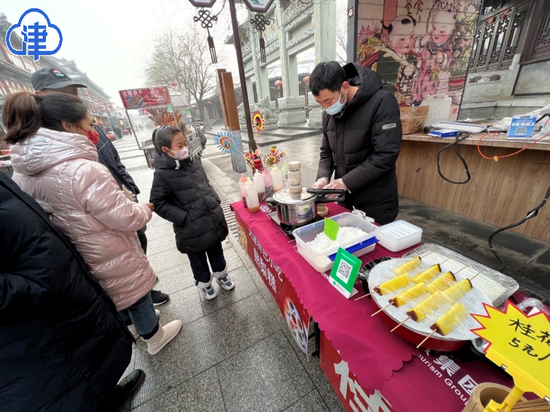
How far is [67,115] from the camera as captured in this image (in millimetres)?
1244

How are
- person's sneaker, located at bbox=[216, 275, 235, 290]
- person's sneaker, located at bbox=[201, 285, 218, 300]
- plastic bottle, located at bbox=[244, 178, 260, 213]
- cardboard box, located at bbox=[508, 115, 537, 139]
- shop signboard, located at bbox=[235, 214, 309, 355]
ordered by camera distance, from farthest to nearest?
person's sneaker, located at bbox=[216, 275, 235, 290], person's sneaker, located at bbox=[201, 285, 218, 300], cardboard box, located at bbox=[508, 115, 537, 139], plastic bottle, located at bbox=[244, 178, 260, 213], shop signboard, located at bbox=[235, 214, 309, 355]

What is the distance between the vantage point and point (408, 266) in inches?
38.7

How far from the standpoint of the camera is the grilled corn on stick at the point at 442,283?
2.80ft

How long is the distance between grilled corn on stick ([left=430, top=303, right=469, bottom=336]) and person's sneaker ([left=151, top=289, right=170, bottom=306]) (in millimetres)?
2424

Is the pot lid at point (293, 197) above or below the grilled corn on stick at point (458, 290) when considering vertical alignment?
above

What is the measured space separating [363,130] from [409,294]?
127 centimetres

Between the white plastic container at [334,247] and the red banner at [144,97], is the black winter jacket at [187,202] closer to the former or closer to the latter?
the white plastic container at [334,247]

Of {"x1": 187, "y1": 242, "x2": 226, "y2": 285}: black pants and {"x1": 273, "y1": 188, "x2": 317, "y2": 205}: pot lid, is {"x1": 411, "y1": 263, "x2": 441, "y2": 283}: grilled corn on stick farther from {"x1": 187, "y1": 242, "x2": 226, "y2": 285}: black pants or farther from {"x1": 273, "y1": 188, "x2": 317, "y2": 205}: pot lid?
{"x1": 187, "y1": 242, "x2": 226, "y2": 285}: black pants

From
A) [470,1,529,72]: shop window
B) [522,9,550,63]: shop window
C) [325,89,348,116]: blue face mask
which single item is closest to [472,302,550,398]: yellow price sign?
[325,89,348,116]: blue face mask

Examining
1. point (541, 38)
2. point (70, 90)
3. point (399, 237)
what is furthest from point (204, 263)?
point (541, 38)

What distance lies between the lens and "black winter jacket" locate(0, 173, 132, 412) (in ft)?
2.92

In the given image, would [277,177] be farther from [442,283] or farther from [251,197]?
[442,283]

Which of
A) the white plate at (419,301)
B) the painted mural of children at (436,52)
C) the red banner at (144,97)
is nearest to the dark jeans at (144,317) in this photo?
the white plate at (419,301)

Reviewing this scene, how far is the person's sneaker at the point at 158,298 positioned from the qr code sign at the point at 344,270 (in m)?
2.07
